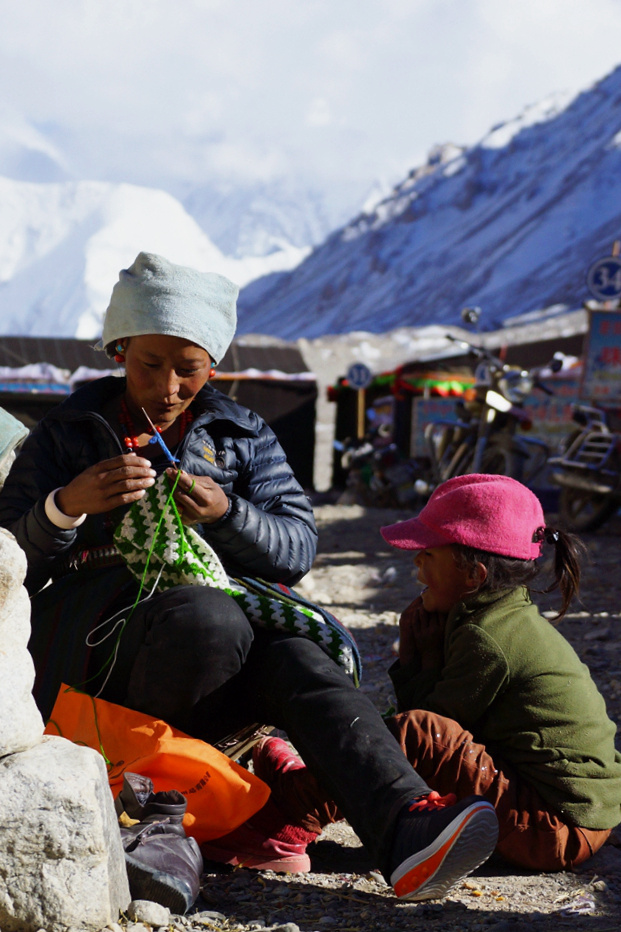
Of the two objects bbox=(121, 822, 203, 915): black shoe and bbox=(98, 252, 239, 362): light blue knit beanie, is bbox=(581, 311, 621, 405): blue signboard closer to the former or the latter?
bbox=(98, 252, 239, 362): light blue knit beanie

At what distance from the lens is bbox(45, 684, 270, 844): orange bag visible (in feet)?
6.72

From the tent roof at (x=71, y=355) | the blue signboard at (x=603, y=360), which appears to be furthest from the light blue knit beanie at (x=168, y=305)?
the tent roof at (x=71, y=355)

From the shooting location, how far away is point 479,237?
248ft

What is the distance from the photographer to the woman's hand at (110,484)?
2086mm

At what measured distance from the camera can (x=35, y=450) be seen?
2.36 metres

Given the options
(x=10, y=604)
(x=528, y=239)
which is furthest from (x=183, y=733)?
(x=528, y=239)

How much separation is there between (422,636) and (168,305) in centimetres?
110

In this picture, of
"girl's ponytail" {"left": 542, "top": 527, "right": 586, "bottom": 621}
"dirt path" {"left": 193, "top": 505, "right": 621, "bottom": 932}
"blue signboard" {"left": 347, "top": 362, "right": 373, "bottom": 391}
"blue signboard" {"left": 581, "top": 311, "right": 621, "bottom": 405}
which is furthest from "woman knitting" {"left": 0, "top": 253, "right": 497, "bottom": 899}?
"blue signboard" {"left": 347, "top": 362, "right": 373, "bottom": 391}

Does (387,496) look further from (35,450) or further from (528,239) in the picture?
(528,239)

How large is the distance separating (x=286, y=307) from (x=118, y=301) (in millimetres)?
83450

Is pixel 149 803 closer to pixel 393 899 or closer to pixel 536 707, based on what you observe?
pixel 393 899

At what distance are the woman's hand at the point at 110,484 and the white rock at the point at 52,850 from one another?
0.64 m

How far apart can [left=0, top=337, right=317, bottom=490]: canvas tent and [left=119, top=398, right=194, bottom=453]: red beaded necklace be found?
49.6 feet

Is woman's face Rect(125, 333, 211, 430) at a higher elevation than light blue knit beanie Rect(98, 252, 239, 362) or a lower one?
lower
